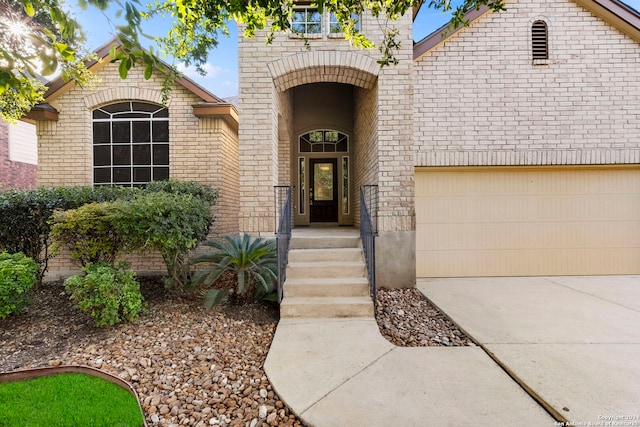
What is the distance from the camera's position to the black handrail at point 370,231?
159 inches

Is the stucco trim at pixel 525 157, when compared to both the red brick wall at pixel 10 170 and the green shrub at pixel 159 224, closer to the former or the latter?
the green shrub at pixel 159 224

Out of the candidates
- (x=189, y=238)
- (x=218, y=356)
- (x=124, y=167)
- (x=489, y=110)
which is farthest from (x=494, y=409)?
(x=124, y=167)

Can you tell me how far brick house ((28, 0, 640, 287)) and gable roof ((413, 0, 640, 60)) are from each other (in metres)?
0.02

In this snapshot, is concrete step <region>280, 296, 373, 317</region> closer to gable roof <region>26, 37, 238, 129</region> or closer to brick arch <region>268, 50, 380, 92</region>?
brick arch <region>268, 50, 380, 92</region>

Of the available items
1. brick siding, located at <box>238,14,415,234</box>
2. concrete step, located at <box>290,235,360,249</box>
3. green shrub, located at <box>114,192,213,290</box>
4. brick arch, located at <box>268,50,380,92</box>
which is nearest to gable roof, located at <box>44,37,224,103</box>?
brick siding, located at <box>238,14,415,234</box>

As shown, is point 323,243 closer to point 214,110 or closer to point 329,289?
point 329,289

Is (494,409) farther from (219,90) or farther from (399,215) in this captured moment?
(219,90)

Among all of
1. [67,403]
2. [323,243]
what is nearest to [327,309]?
[323,243]

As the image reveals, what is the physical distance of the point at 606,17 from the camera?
554 centimetres

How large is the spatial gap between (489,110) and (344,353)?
16.6 feet

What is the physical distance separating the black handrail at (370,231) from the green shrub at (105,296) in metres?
2.91

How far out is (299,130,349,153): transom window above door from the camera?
7.80m

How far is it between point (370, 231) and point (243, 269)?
1.79m

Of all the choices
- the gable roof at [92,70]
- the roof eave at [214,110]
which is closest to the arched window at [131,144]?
the gable roof at [92,70]
